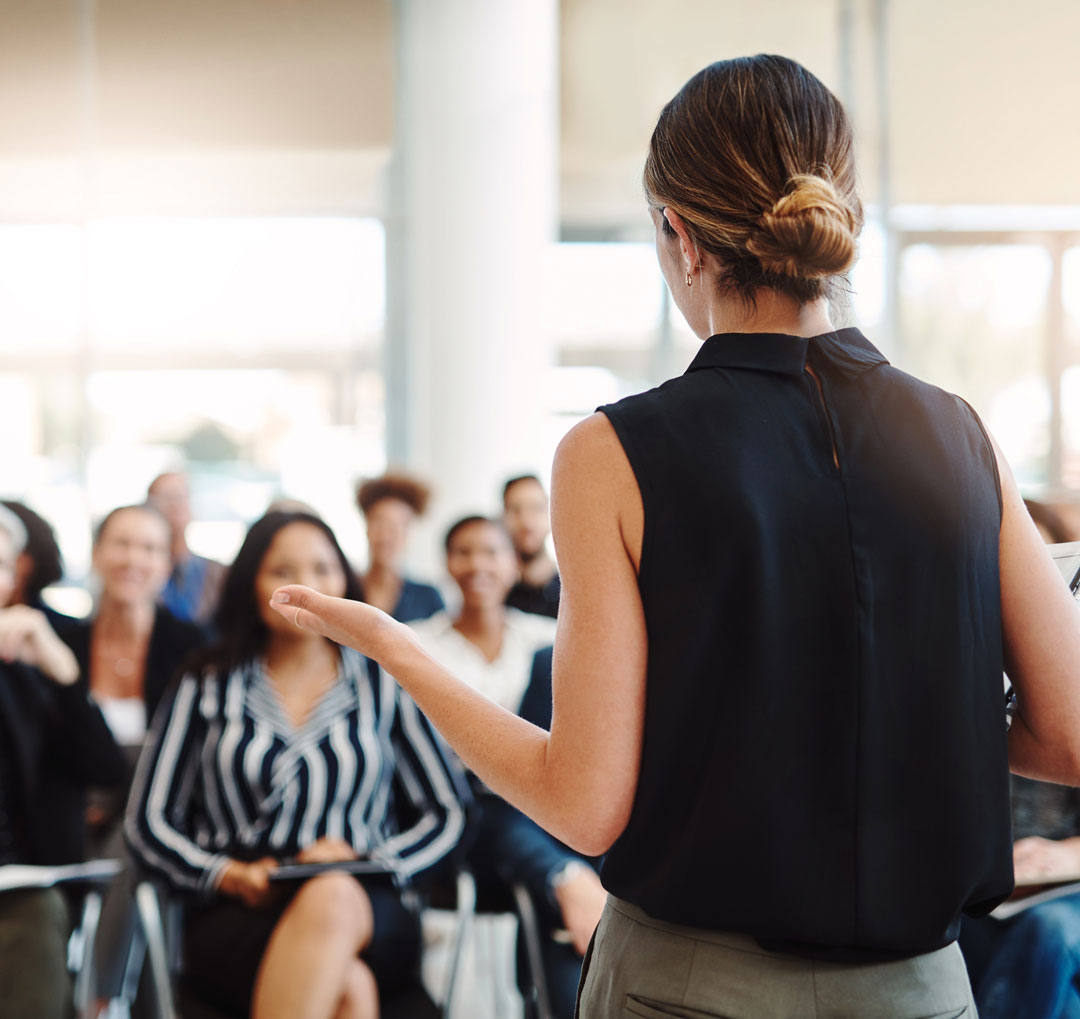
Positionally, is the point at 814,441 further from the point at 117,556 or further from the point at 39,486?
the point at 39,486

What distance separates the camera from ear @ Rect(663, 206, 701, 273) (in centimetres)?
83

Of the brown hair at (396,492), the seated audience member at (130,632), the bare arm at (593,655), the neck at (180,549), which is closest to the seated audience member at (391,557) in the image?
the brown hair at (396,492)

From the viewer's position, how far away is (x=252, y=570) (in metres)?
2.70

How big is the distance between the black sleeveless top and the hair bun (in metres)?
0.09

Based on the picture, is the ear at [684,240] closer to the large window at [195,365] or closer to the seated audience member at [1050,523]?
the seated audience member at [1050,523]

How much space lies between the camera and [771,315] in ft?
2.73

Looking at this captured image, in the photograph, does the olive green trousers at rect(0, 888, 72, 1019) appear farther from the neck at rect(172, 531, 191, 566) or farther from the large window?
the large window

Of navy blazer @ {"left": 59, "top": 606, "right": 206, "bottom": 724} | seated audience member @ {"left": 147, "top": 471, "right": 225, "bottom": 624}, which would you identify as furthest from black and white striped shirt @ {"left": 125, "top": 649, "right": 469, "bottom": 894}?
seated audience member @ {"left": 147, "top": 471, "right": 225, "bottom": 624}

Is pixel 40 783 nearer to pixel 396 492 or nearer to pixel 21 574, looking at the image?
pixel 21 574

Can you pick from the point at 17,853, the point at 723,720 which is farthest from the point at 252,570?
the point at 723,720

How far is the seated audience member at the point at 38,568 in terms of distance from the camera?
3.25m

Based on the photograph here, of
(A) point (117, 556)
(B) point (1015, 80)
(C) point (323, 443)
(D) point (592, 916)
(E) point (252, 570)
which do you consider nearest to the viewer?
(D) point (592, 916)

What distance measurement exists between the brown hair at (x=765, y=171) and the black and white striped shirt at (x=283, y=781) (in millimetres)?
1892

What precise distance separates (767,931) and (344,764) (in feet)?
6.03
